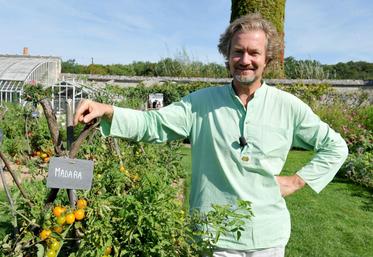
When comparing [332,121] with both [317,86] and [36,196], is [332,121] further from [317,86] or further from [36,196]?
[36,196]

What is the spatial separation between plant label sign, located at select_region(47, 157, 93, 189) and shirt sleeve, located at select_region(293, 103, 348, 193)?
879 millimetres

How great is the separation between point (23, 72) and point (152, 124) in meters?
16.0

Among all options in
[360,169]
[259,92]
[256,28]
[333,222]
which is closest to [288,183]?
[259,92]

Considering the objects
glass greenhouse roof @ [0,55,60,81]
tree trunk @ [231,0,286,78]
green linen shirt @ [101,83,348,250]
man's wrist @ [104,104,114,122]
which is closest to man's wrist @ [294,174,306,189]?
green linen shirt @ [101,83,348,250]

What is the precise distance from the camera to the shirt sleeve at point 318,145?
1795mm

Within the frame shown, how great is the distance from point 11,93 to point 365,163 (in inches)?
457

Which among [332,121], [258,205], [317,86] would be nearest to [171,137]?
[258,205]

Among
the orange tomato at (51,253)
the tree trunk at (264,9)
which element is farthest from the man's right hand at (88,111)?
the tree trunk at (264,9)

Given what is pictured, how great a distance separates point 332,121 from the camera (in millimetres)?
9953

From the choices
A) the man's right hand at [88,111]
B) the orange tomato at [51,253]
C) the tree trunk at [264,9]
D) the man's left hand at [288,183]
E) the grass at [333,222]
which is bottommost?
the grass at [333,222]

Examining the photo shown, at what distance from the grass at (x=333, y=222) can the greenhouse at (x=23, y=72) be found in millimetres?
10567

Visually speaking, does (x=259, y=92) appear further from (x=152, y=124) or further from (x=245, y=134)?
(x=152, y=124)

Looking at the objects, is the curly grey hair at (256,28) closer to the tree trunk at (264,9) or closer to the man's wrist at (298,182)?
the man's wrist at (298,182)

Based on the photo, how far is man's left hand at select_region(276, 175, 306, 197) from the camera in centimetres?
179
